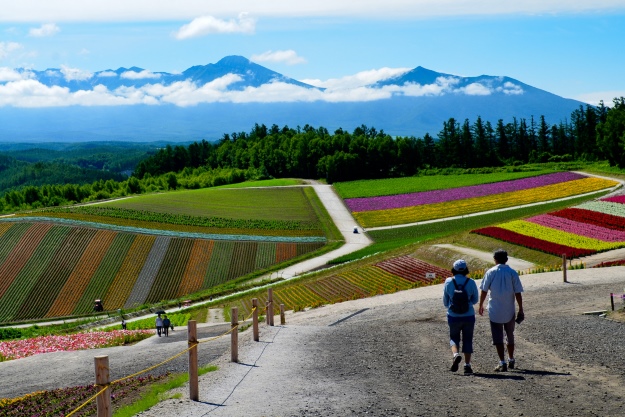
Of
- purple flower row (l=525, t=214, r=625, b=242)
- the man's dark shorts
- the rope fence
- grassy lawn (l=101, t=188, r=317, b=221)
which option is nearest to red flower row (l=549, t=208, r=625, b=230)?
purple flower row (l=525, t=214, r=625, b=242)

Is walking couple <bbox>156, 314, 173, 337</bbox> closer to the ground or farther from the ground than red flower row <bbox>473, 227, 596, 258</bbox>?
closer to the ground

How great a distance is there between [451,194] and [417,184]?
53.2 feet

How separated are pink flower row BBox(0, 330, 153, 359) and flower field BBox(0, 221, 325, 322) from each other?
2349 cm

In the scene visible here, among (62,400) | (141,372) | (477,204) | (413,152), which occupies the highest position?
(413,152)

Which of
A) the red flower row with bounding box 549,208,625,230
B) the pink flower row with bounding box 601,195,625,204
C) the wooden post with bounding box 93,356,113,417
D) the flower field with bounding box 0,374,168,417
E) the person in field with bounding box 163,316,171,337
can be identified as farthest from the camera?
the pink flower row with bounding box 601,195,625,204

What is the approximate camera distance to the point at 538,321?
23.1m

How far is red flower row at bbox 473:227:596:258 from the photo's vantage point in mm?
48263

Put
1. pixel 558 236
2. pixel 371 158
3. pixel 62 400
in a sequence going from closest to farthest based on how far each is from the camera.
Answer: pixel 62 400 → pixel 558 236 → pixel 371 158

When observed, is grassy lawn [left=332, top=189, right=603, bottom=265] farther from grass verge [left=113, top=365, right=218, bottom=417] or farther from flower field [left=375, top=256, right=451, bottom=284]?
grass verge [left=113, top=365, right=218, bottom=417]

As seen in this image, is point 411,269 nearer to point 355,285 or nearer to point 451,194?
point 355,285

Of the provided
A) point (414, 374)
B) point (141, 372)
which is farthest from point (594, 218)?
point (141, 372)

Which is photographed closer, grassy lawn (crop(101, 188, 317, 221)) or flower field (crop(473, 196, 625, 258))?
flower field (crop(473, 196, 625, 258))

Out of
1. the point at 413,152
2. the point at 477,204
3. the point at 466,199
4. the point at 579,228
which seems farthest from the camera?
the point at 413,152

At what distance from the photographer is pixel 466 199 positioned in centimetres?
10088
